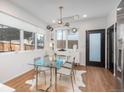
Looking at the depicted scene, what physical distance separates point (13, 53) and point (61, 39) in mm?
3792

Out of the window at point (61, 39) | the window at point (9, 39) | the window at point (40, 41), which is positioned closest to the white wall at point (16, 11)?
the window at point (9, 39)

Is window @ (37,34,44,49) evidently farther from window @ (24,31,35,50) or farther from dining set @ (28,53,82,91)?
dining set @ (28,53,82,91)

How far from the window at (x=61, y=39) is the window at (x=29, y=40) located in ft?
6.60

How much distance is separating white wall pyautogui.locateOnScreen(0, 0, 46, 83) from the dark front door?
10.6ft

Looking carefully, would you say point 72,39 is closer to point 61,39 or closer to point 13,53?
point 61,39

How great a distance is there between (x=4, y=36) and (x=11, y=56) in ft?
2.38

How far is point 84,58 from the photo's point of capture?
20.8ft

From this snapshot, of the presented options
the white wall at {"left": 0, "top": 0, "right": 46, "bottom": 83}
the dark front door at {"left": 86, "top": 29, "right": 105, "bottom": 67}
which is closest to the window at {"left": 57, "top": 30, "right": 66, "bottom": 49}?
the dark front door at {"left": 86, "top": 29, "right": 105, "bottom": 67}

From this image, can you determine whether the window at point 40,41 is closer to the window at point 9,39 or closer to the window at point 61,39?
the window at point 61,39

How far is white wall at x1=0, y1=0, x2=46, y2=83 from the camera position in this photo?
11.1 feet

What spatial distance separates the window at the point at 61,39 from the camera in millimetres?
7082

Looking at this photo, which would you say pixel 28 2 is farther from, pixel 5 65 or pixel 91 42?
pixel 91 42

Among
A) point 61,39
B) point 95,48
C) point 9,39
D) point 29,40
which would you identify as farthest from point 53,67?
point 61,39

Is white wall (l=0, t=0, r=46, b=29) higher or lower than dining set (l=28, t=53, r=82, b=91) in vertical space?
higher
